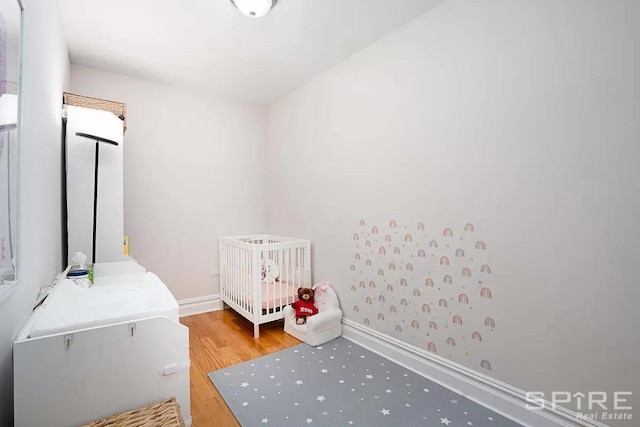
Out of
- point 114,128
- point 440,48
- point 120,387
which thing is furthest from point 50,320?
point 440,48

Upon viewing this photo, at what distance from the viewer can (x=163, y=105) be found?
2.93 meters

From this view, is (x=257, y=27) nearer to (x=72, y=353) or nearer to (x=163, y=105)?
(x=163, y=105)

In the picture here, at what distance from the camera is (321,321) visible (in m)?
2.37

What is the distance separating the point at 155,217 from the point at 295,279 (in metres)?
1.50

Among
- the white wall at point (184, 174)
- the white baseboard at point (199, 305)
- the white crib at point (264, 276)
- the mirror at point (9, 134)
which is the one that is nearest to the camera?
the mirror at point (9, 134)

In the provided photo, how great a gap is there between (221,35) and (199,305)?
2.52 metres

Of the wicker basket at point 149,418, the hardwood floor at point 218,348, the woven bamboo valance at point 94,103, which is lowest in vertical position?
the hardwood floor at point 218,348

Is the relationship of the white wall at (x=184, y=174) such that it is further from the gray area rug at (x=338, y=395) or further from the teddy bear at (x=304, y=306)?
the gray area rug at (x=338, y=395)

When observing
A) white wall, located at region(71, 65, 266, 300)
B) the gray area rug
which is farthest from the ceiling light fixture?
the gray area rug

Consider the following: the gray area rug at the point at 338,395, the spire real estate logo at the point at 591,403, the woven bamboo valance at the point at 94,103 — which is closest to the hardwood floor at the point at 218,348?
the gray area rug at the point at 338,395

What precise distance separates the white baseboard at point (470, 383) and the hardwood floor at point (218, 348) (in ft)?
2.38

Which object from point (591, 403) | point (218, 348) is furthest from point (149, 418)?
point (591, 403)

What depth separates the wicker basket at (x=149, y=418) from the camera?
3.28ft

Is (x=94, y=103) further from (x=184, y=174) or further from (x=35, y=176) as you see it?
(x=35, y=176)
